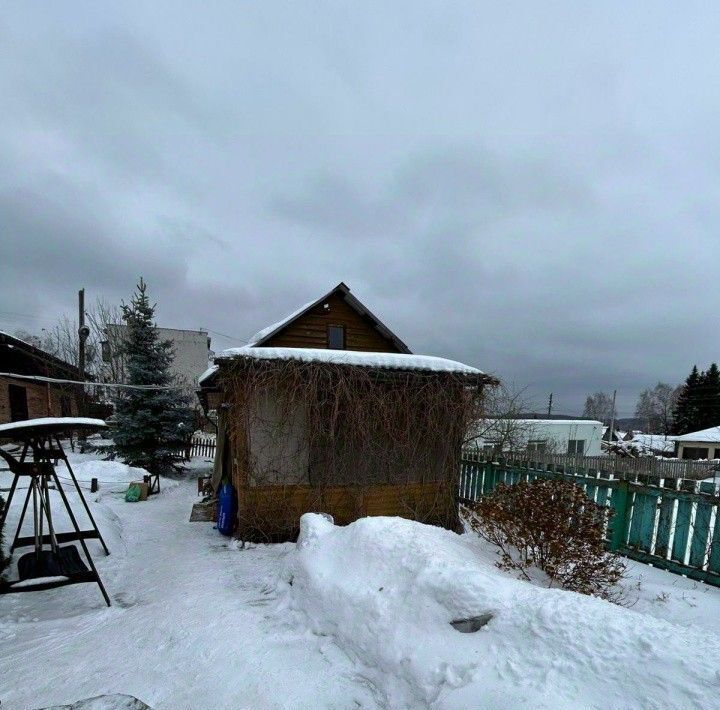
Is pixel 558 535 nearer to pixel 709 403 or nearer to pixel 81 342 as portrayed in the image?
pixel 81 342

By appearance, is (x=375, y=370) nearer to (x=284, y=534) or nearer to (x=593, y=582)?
(x=284, y=534)

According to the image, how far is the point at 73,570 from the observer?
4410 millimetres

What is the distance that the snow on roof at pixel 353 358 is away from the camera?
19.9 feet

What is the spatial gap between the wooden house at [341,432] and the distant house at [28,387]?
12035mm

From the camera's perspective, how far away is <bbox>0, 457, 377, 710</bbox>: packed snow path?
2719mm

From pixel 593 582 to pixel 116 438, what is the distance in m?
13.4

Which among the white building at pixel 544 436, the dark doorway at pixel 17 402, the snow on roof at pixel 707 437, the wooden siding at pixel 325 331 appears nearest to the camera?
the wooden siding at pixel 325 331

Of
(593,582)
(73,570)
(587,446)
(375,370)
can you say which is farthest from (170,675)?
(587,446)

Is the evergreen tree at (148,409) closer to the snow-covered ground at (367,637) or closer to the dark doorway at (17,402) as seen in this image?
the dark doorway at (17,402)

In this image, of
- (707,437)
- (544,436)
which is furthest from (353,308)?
(707,437)

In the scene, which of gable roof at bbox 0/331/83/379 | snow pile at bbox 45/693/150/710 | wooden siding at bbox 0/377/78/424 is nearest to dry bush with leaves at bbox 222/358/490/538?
snow pile at bbox 45/693/150/710

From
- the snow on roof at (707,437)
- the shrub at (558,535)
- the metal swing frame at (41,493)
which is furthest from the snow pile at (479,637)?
the snow on roof at (707,437)

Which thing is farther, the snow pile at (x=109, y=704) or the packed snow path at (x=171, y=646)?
the packed snow path at (x=171, y=646)

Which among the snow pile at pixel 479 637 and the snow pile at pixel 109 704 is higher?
the snow pile at pixel 479 637
